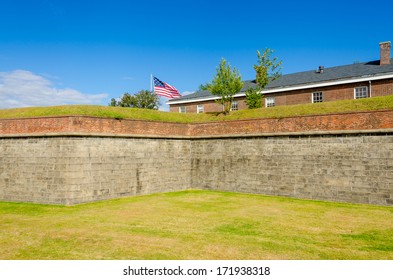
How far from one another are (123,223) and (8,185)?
8063 millimetres

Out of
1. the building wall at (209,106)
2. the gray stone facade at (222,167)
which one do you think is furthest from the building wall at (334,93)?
the gray stone facade at (222,167)

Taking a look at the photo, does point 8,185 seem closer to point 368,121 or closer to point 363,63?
point 368,121

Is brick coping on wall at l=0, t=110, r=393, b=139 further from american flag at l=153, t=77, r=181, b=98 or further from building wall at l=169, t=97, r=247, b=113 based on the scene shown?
building wall at l=169, t=97, r=247, b=113

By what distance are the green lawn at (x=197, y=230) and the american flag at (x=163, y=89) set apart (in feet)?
45.4

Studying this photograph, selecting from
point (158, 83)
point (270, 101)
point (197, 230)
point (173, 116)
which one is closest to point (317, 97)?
point (270, 101)

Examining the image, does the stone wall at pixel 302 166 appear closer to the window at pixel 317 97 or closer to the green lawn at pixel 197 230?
the green lawn at pixel 197 230

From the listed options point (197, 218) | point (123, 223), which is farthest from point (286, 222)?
point (123, 223)

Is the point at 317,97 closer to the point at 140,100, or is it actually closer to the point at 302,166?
the point at 302,166

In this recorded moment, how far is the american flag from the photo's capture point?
25.8 metres

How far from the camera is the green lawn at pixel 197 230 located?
6996 mm

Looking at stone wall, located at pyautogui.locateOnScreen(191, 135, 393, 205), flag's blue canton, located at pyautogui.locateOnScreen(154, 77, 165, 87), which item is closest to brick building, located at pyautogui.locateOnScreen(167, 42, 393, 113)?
flag's blue canton, located at pyautogui.locateOnScreen(154, 77, 165, 87)

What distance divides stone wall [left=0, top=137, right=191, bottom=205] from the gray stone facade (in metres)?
0.04

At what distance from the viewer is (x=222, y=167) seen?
18.0 m

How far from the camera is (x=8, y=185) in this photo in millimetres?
14688
